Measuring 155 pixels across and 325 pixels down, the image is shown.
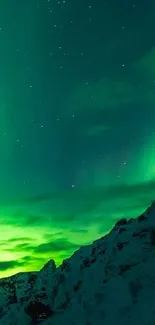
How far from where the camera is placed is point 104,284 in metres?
61.7

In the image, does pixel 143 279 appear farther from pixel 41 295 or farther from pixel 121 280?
pixel 41 295

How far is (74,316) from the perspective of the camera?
5988cm

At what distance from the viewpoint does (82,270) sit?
247ft

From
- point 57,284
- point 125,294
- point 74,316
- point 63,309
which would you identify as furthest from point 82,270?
point 125,294

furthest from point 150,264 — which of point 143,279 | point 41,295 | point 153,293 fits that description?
point 41,295

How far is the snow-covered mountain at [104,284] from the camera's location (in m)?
51.3

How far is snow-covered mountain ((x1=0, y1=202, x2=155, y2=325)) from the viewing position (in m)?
51.3

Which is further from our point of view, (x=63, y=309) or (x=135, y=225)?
(x=135, y=225)

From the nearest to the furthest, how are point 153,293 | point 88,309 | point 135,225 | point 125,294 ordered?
point 153,293 < point 125,294 < point 88,309 < point 135,225

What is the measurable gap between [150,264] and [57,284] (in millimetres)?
25710

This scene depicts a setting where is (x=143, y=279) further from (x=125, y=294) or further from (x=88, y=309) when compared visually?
(x=88, y=309)

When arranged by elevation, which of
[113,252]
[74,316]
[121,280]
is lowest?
[74,316]

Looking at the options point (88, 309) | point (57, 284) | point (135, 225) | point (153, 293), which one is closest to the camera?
point (153, 293)

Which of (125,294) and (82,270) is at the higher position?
(82,270)
